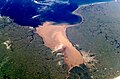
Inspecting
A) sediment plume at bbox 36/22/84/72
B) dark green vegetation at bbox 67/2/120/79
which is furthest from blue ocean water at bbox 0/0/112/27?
dark green vegetation at bbox 67/2/120/79

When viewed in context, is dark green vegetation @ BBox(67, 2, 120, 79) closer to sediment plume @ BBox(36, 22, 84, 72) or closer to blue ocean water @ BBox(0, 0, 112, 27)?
sediment plume @ BBox(36, 22, 84, 72)

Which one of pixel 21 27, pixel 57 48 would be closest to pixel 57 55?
pixel 57 48

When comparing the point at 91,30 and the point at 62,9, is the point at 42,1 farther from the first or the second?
the point at 91,30

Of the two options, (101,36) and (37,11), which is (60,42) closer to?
(101,36)

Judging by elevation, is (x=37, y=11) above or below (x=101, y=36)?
above

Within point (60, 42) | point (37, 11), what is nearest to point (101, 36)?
point (60, 42)

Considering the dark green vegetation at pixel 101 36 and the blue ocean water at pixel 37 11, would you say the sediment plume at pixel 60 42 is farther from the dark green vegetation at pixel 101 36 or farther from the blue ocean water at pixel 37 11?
the blue ocean water at pixel 37 11
